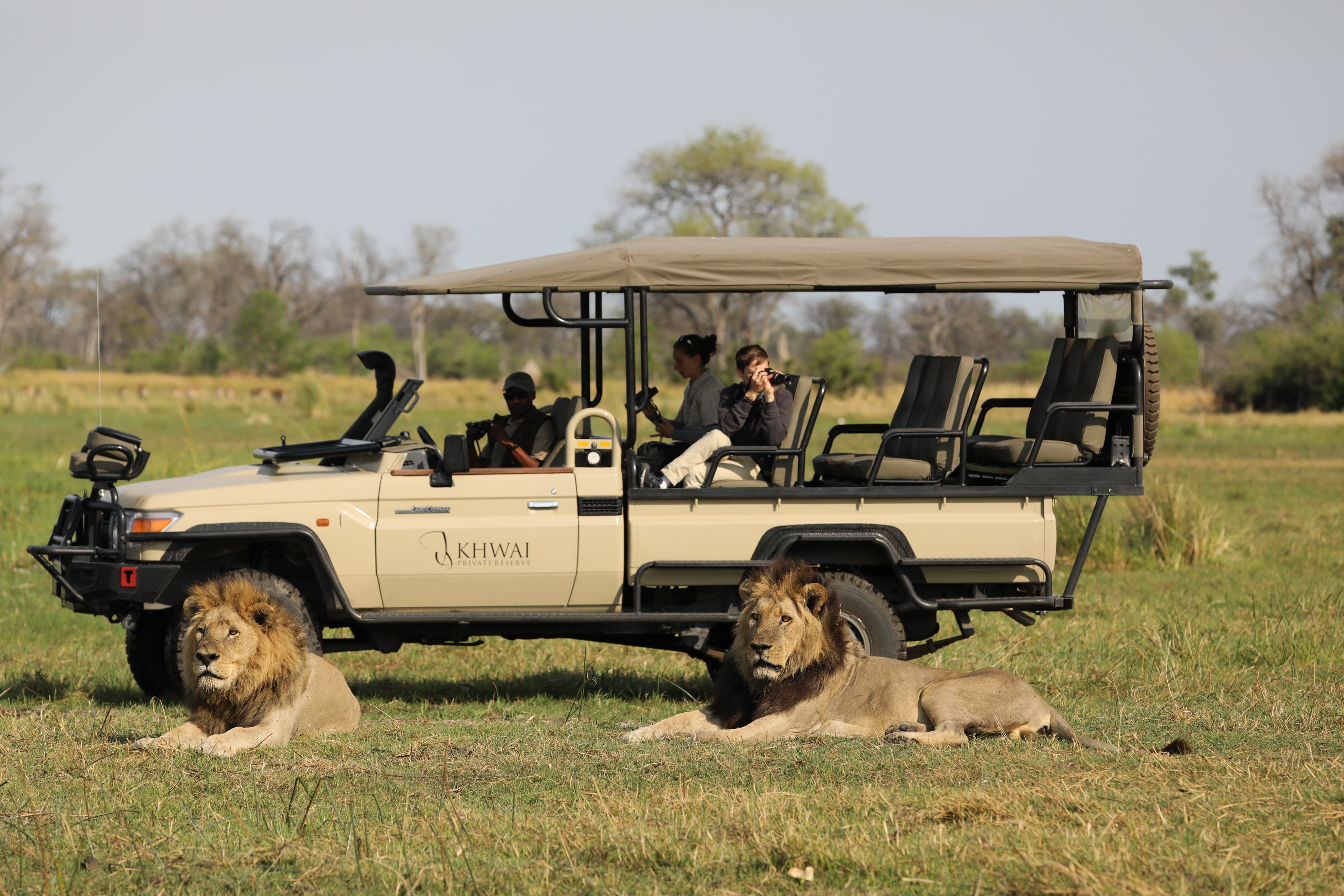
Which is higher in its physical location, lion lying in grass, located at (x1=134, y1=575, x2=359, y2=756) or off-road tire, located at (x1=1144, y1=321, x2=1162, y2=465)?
off-road tire, located at (x1=1144, y1=321, x2=1162, y2=465)

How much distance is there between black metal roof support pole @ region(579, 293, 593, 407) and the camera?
26.6 ft

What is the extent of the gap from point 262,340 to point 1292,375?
3390 cm

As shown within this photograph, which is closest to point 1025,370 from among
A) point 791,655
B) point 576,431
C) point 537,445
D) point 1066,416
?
point 1066,416

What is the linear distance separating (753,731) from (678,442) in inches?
87.4

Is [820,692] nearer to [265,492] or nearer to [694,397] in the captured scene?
[694,397]

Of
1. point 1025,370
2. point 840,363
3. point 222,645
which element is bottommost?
point 222,645

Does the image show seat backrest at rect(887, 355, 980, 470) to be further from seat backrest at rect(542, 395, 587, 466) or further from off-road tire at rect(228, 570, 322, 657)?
off-road tire at rect(228, 570, 322, 657)

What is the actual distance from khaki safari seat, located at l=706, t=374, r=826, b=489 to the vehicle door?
2.57ft

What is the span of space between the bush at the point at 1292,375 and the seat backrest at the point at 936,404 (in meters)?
35.1

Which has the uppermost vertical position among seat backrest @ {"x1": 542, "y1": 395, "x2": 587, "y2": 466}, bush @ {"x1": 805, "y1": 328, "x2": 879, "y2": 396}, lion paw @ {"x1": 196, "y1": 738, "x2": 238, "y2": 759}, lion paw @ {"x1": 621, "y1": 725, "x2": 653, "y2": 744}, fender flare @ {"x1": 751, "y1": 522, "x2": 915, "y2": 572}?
bush @ {"x1": 805, "y1": 328, "x2": 879, "y2": 396}

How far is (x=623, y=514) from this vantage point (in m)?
6.70

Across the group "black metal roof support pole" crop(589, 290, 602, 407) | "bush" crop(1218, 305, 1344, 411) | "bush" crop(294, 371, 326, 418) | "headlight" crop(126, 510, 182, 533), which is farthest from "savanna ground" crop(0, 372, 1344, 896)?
"bush" crop(1218, 305, 1344, 411)

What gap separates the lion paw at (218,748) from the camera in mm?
5645

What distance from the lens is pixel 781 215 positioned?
50.6 m
